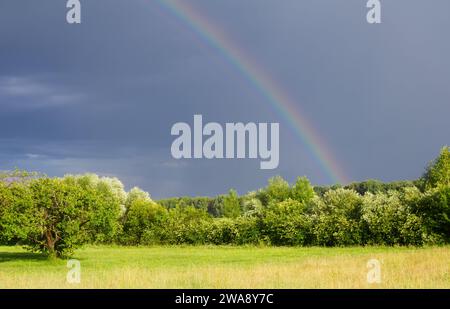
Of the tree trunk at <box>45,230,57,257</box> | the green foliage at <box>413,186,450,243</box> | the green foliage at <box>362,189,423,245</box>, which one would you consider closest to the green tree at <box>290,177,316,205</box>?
the green foliage at <box>362,189,423,245</box>

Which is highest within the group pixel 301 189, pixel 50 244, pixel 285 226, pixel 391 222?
pixel 301 189

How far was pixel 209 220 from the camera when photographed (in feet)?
182

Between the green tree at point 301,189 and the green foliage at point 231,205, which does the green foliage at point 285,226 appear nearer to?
the green tree at point 301,189

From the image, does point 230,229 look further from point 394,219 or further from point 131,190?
point 131,190

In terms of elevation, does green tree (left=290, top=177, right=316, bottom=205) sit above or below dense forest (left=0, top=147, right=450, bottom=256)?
above

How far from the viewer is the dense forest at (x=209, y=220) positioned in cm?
3170

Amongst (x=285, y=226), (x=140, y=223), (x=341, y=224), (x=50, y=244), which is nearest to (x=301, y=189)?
(x=140, y=223)

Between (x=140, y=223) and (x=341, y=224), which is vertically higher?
(x=341, y=224)

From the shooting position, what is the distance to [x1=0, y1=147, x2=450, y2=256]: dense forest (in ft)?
104

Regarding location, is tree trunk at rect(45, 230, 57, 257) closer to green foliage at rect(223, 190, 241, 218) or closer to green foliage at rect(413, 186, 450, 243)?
green foliage at rect(413, 186, 450, 243)

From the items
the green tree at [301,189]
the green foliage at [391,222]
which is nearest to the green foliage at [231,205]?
the green tree at [301,189]

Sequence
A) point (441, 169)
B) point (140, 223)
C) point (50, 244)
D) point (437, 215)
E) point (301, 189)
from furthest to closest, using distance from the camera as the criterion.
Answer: point (301, 189) < point (441, 169) < point (140, 223) < point (437, 215) < point (50, 244)

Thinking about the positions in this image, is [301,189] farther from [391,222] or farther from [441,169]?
[391,222]
